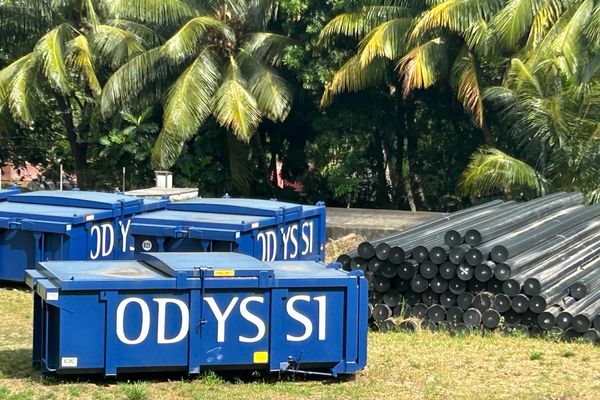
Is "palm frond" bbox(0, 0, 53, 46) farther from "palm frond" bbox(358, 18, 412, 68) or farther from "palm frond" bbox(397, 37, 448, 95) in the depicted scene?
"palm frond" bbox(397, 37, 448, 95)

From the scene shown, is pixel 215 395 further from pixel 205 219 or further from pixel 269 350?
pixel 205 219

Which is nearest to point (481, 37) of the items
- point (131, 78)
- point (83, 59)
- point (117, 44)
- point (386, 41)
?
point (386, 41)

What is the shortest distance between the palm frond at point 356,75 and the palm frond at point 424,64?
0.64 m

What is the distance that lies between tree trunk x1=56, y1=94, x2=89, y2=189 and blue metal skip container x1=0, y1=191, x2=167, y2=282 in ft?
33.1

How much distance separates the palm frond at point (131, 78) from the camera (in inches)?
841

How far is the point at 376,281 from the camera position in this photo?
11688mm

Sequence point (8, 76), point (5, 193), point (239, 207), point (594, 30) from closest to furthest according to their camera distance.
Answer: point (239, 207), point (5, 193), point (594, 30), point (8, 76)

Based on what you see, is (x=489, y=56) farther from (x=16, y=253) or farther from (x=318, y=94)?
(x=16, y=253)

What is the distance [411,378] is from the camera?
886 centimetres

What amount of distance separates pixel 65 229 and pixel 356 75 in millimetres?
8869

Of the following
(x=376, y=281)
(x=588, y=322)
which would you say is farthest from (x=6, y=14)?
(x=588, y=322)

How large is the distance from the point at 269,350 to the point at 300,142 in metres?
16.3

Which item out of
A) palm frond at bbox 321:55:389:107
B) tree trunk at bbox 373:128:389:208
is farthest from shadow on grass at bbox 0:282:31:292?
tree trunk at bbox 373:128:389:208

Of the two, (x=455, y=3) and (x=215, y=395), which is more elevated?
(x=455, y=3)
